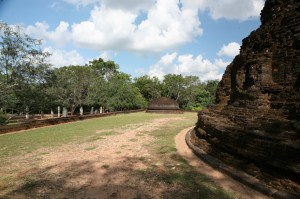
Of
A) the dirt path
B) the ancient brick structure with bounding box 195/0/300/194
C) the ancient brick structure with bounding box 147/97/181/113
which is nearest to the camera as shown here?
the dirt path

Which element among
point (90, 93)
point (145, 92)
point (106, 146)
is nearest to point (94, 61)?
point (145, 92)

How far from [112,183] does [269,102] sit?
5.42m

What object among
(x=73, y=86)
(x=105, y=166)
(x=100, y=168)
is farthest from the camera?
(x=73, y=86)

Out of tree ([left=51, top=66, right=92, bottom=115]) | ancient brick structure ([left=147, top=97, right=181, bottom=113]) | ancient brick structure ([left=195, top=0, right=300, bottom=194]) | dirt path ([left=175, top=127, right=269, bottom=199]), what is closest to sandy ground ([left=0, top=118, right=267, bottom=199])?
dirt path ([left=175, top=127, right=269, bottom=199])

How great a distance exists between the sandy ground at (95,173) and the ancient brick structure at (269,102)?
905 millimetres

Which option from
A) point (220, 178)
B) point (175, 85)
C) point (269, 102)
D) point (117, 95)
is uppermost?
point (175, 85)

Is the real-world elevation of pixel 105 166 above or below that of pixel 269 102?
below

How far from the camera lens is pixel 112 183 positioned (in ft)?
21.0

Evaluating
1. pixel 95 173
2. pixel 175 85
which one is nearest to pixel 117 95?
pixel 175 85

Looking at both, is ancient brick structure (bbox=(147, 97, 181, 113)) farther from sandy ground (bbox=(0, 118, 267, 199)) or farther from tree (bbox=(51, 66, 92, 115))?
sandy ground (bbox=(0, 118, 267, 199))

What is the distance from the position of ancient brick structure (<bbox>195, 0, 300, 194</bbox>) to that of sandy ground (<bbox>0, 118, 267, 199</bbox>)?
0.90 metres

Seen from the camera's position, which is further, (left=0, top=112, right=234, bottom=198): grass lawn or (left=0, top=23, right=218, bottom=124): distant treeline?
(left=0, top=23, right=218, bottom=124): distant treeline

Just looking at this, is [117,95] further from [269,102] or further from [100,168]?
[100,168]

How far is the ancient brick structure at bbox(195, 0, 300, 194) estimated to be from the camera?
6191 mm
